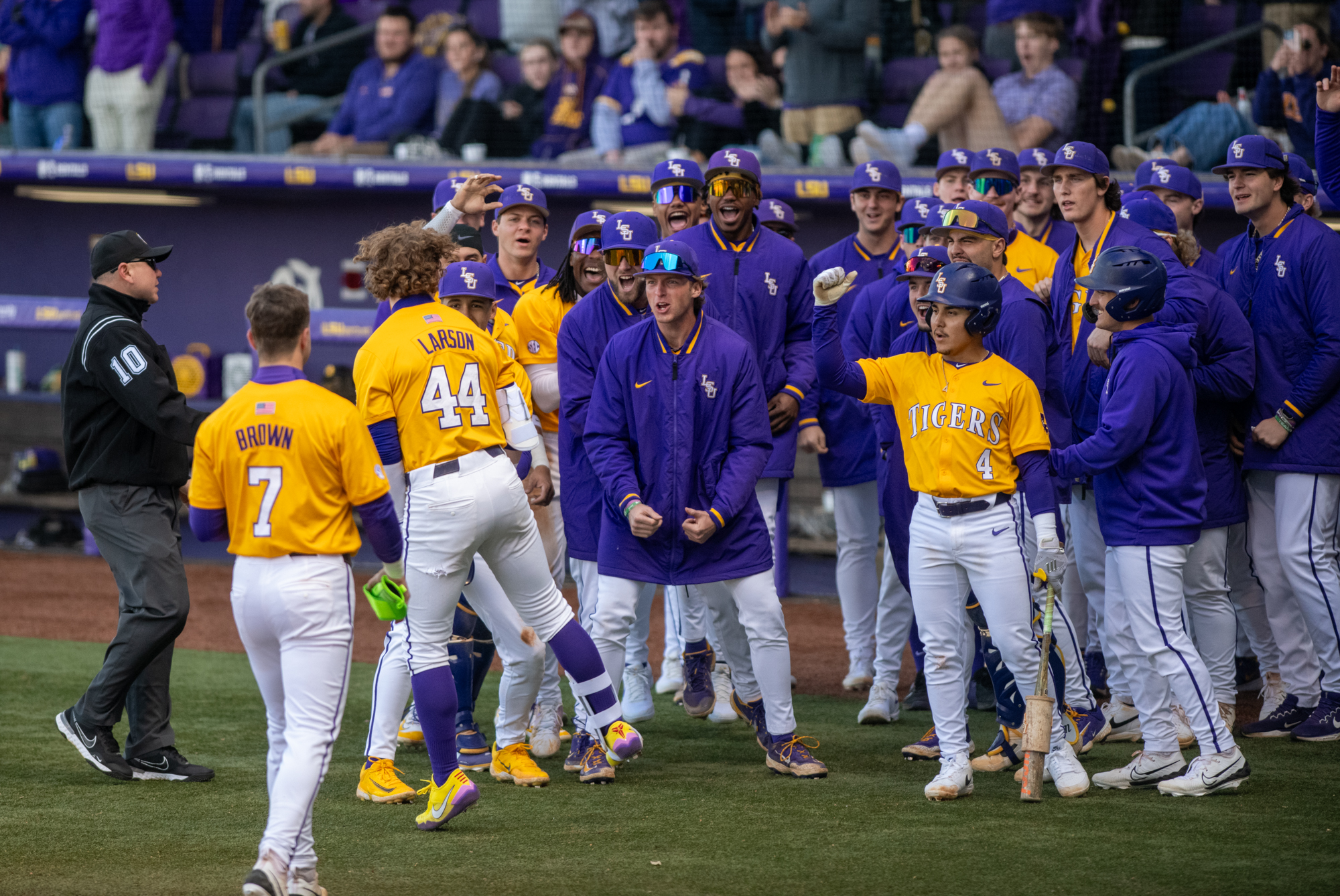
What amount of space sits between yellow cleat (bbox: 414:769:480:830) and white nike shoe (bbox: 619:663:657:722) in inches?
63.5

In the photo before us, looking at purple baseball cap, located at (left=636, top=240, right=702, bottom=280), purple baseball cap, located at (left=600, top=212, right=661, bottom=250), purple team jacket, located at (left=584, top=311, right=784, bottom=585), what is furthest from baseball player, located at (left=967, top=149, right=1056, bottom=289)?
purple baseball cap, located at (left=636, top=240, right=702, bottom=280)

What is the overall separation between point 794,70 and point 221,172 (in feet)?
14.3

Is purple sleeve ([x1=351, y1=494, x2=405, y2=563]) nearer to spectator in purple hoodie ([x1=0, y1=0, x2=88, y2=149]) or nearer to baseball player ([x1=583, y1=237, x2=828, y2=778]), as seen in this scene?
baseball player ([x1=583, y1=237, x2=828, y2=778])

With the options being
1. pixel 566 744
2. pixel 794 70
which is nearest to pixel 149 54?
pixel 794 70

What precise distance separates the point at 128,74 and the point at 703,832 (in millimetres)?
9223

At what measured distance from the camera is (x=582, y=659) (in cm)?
459

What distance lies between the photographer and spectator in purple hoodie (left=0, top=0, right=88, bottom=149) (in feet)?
37.4

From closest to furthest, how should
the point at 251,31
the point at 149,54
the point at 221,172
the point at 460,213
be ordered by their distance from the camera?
the point at 460,213 → the point at 221,172 → the point at 149,54 → the point at 251,31

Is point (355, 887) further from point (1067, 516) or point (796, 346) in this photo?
point (1067, 516)

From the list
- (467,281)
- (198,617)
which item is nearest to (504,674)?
(467,281)

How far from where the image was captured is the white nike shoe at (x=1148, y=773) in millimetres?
4660

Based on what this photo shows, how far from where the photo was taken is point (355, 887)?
372 cm

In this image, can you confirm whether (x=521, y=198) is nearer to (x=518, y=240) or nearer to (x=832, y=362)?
(x=518, y=240)

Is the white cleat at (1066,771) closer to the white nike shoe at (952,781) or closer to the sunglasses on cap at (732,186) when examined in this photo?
the white nike shoe at (952,781)
